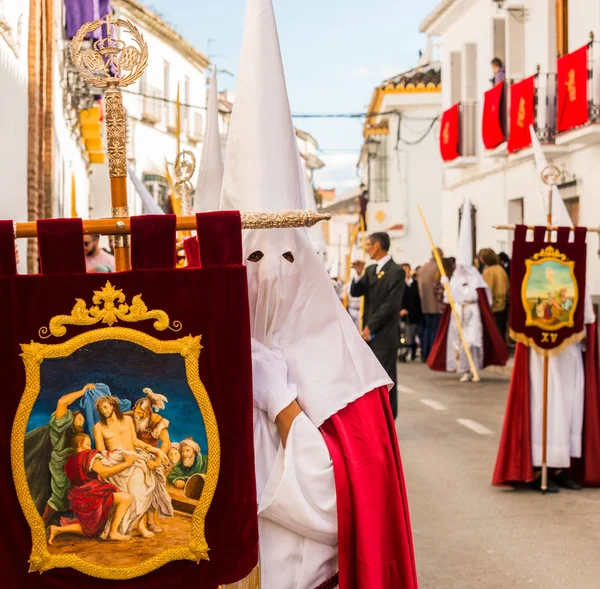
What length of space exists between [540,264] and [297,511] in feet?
16.9

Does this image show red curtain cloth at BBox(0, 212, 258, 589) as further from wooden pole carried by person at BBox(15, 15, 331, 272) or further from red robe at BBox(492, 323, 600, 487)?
red robe at BBox(492, 323, 600, 487)

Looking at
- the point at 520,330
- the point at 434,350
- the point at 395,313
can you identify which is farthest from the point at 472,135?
the point at 520,330

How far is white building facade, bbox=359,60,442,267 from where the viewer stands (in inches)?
1539

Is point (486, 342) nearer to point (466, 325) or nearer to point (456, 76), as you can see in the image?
point (466, 325)

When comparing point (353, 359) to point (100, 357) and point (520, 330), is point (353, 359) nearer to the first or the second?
point (100, 357)

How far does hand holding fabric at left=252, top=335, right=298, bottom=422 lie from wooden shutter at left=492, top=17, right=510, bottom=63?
71.1 feet

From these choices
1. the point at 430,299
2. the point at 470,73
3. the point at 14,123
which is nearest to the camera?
the point at 14,123

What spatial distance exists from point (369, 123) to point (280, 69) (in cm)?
4247

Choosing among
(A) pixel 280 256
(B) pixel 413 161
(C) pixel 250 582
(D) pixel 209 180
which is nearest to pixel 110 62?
(A) pixel 280 256

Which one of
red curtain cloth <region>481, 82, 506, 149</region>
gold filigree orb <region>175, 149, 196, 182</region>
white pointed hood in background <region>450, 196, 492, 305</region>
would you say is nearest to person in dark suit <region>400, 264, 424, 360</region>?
white pointed hood in background <region>450, 196, 492, 305</region>

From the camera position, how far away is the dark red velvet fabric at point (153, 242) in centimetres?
287

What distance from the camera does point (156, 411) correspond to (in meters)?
2.90

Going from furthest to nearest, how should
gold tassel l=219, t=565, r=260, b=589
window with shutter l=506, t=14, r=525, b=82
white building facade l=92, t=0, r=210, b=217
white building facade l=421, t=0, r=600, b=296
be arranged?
1. white building facade l=92, t=0, r=210, b=217
2. window with shutter l=506, t=14, r=525, b=82
3. white building facade l=421, t=0, r=600, b=296
4. gold tassel l=219, t=565, r=260, b=589

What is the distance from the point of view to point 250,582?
→ 3.19 m
